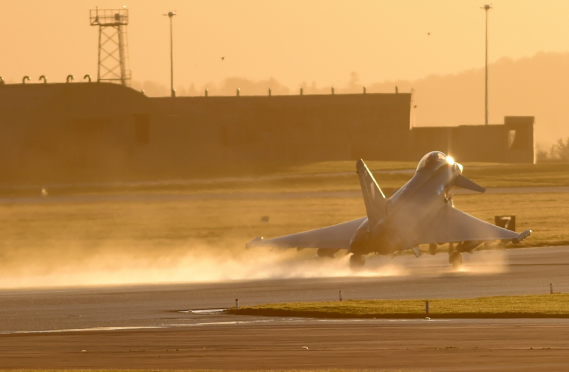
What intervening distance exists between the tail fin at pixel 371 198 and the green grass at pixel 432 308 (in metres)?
7.05

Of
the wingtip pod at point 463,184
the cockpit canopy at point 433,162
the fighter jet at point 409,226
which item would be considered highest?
the cockpit canopy at point 433,162

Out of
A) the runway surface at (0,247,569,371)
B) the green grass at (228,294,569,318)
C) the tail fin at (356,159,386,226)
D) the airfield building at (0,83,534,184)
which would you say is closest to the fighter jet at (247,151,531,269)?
the tail fin at (356,159,386,226)

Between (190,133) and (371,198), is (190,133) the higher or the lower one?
the higher one

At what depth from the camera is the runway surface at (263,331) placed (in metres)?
26.2

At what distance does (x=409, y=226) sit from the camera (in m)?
46.6

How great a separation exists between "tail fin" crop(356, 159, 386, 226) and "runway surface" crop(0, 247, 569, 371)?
9.46 ft

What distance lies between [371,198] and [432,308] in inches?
383

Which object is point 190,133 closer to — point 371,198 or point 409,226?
point 409,226

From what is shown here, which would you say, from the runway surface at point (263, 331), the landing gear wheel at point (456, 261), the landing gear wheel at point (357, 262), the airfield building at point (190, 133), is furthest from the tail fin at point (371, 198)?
the airfield building at point (190, 133)

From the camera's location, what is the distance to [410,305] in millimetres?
36938

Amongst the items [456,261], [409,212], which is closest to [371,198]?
[409,212]

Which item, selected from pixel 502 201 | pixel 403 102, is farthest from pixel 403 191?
pixel 403 102

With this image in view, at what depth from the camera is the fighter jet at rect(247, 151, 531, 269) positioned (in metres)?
45.0

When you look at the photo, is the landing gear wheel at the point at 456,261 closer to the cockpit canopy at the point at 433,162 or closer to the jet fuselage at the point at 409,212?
the jet fuselage at the point at 409,212
